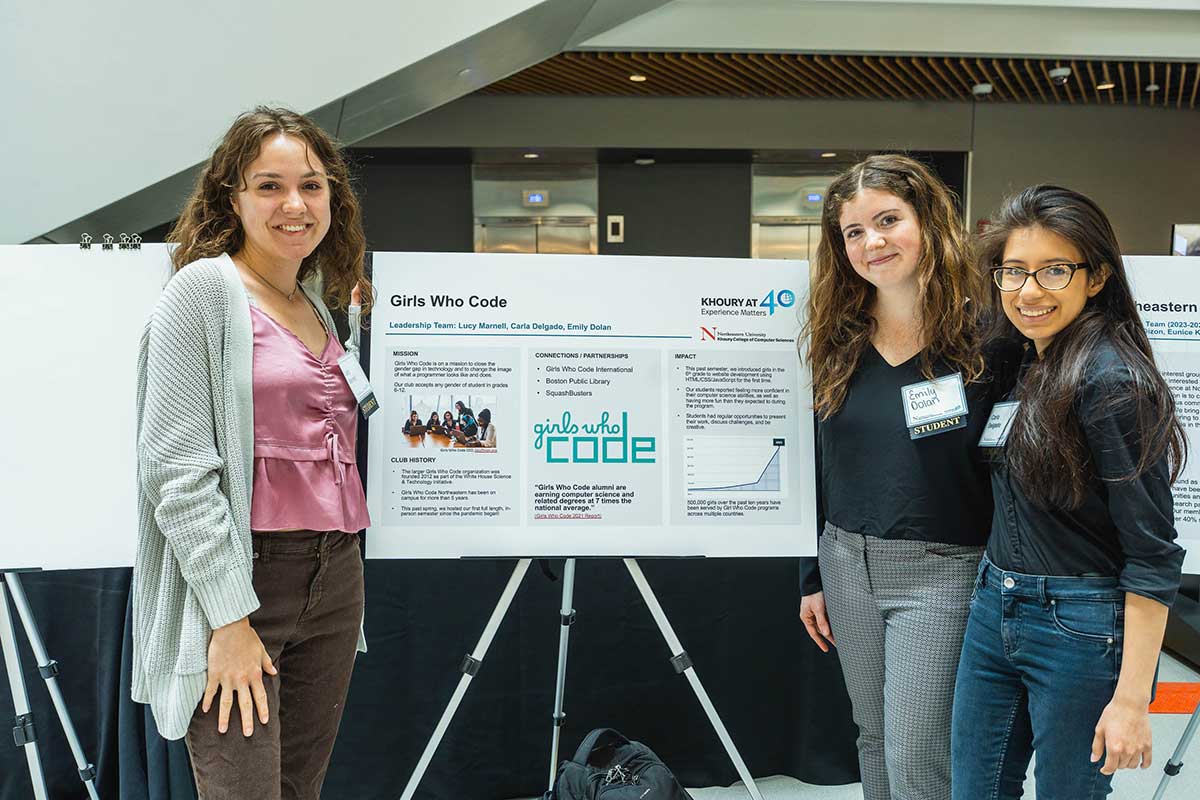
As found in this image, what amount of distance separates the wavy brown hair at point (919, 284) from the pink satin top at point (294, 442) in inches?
41.5

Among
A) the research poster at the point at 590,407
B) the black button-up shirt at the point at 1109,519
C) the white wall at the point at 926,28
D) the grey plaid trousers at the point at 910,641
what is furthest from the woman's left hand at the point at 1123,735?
the white wall at the point at 926,28

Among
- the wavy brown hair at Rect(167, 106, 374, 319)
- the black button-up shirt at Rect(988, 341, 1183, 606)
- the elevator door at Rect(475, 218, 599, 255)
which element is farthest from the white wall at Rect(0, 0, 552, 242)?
the black button-up shirt at Rect(988, 341, 1183, 606)

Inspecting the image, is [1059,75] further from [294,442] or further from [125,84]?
[294,442]

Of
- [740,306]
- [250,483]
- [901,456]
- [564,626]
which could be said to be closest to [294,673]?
[250,483]

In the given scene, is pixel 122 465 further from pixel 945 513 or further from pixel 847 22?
pixel 847 22

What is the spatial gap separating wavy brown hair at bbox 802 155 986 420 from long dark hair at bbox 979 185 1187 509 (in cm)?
16

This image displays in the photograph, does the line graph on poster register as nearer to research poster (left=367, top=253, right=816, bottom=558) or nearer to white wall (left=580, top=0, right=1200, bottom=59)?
research poster (left=367, top=253, right=816, bottom=558)

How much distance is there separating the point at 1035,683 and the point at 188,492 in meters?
1.47

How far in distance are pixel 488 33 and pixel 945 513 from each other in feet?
12.7

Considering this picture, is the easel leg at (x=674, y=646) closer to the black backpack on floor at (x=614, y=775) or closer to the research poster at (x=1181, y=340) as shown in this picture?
the black backpack on floor at (x=614, y=775)

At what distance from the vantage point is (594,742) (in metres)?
2.31

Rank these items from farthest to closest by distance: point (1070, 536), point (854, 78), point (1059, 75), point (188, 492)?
point (854, 78) → point (1059, 75) → point (1070, 536) → point (188, 492)

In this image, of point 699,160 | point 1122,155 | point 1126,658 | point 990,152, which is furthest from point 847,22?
point 1126,658

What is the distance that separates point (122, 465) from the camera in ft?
6.94
